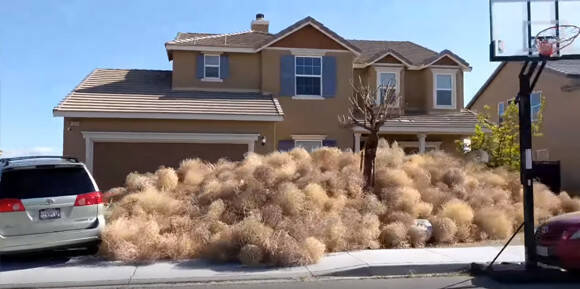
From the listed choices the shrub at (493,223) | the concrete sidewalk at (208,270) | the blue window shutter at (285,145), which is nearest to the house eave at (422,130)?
the blue window shutter at (285,145)

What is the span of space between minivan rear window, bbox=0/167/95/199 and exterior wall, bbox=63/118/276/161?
8.95m

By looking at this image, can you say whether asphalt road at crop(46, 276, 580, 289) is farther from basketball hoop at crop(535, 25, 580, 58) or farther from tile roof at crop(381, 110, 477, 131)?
tile roof at crop(381, 110, 477, 131)

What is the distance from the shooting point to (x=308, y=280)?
9344 mm

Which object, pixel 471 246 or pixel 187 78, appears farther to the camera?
pixel 187 78

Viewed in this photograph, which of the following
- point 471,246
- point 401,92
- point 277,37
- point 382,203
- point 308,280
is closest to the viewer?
point 308,280

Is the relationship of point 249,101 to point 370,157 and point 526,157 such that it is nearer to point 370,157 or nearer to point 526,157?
point 370,157

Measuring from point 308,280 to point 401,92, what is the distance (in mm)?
15467

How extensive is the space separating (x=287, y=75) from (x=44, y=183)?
42.1 ft

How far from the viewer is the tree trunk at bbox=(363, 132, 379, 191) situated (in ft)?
49.0

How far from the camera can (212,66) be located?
72.6ft

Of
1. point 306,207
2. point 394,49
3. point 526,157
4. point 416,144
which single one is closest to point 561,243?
point 526,157

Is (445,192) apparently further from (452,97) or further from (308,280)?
(452,97)

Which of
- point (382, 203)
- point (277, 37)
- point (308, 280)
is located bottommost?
point (308, 280)

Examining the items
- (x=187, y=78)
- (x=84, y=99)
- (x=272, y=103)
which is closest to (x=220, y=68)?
(x=187, y=78)
